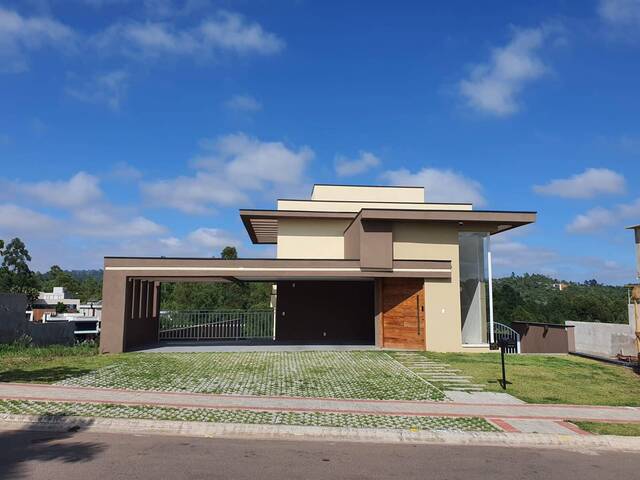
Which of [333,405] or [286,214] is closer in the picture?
[333,405]

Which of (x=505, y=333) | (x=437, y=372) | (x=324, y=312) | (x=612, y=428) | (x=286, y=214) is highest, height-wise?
(x=286, y=214)

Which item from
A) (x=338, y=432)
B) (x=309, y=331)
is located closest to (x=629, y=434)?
(x=338, y=432)

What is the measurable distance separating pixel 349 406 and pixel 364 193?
16.8 m

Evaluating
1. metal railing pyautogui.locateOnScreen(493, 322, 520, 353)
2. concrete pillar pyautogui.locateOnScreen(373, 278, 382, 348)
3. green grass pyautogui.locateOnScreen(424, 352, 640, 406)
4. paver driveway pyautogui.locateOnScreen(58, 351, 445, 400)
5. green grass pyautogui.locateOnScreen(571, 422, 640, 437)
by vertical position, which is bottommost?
green grass pyautogui.locateOnScreen(571, 422, 640, 437)

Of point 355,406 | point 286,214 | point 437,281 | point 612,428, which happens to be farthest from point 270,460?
point 286,214

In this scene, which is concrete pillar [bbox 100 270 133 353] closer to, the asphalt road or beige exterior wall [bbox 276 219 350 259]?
beige exterior wall [bbox 276 219 350 259]

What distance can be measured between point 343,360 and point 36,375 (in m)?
8.74

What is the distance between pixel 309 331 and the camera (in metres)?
23.3

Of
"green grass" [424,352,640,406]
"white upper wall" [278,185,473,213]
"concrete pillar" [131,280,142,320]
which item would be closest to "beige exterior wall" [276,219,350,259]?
"white upper wall" [278,185,473,213]

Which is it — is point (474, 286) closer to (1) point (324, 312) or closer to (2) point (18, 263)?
(1) point (324, 312)

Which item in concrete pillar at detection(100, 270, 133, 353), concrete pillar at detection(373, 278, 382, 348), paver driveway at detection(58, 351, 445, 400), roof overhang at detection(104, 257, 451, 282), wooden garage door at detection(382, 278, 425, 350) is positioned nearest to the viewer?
paver driveway at detection(58, 351, 445, 400)

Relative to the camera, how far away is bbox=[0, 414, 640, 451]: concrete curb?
8.09 m

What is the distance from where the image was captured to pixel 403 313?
19922 mm

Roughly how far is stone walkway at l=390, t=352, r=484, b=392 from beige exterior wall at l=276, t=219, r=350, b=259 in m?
6.87
